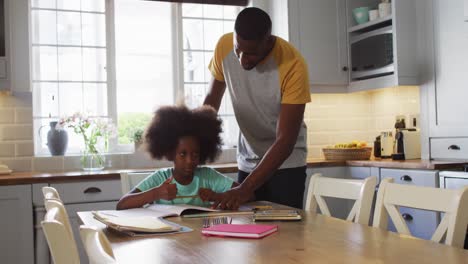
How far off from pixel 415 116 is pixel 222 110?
1455 millimetres

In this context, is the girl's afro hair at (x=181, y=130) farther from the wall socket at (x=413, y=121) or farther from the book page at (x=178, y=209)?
the wall socket at (x=413, y=121)

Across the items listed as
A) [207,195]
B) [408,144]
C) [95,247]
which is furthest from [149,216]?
[408,144]

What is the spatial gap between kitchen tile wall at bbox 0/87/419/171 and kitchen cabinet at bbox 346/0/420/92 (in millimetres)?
303

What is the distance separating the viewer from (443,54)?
3.43 meters

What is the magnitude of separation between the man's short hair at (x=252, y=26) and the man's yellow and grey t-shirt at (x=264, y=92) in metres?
0.21

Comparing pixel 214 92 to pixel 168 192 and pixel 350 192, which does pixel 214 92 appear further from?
pixel 350 192

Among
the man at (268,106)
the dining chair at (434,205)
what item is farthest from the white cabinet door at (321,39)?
the dining chair at (434,205)

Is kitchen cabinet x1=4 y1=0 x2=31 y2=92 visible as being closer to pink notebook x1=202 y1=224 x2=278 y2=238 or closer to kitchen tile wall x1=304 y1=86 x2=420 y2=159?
kitchen tile wall x1=304 y1=86 x2=420 y2=159

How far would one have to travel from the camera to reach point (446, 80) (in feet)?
11.2

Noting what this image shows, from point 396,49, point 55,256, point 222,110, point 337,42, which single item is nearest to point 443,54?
point 396,49

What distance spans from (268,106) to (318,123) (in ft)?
7.14

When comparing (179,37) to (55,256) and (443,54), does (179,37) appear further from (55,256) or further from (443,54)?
(55,256)

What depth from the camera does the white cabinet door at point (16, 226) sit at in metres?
3.04

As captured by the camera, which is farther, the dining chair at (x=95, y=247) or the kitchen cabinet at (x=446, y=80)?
the kitchen cabinet at (x=446, y=80)
